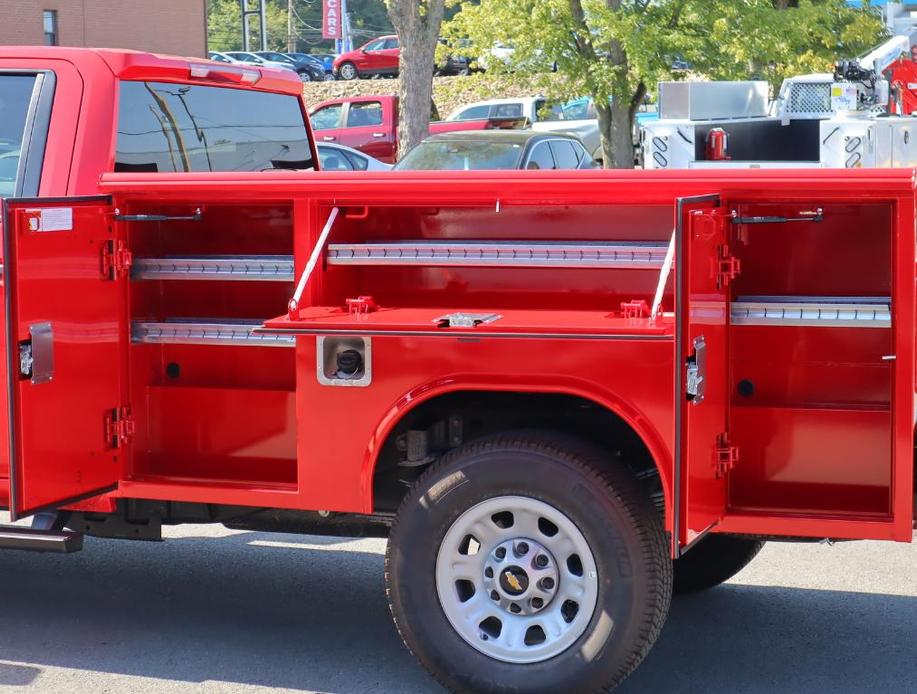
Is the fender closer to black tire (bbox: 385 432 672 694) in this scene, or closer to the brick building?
black tire (bbox: 385 432 672 694)

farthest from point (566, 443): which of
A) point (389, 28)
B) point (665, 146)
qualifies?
point (389, 28)

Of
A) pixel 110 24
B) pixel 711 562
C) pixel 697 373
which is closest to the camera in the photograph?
pixel 697 373

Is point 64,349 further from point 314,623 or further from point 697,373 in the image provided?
point 697,373

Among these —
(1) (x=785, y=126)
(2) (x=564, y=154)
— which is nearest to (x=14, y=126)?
(1) (x=785, y=126)

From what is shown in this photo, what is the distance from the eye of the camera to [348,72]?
47938mm

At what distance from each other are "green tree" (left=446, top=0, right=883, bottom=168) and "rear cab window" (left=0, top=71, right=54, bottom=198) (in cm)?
1439

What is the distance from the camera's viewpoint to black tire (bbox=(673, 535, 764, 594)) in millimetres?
5613

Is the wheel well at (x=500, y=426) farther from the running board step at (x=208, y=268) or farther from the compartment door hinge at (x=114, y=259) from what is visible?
the compartment door hinge at (x=114, y=259)

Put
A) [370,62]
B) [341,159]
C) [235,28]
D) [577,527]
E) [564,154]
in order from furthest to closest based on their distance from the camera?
[235,28]
[370,62]
[341,159]
[564,154]
[577,527]

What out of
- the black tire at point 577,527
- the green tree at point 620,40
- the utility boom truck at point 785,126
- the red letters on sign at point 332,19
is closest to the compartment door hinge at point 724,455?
the black tire at point 577,527

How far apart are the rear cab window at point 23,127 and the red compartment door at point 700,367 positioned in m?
2.44

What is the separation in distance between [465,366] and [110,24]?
142 ft

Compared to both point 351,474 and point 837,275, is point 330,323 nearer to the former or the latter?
point 351,474

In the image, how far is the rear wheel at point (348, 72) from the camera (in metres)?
47.8
